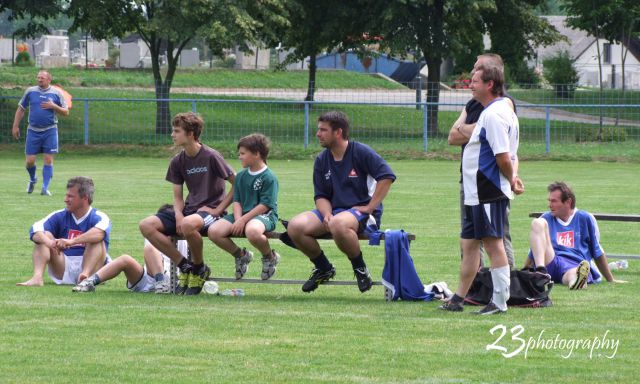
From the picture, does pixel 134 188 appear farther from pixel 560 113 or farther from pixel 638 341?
pixel 560 113

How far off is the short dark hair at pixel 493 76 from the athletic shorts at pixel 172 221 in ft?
8.66

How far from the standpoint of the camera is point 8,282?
35.0 feet

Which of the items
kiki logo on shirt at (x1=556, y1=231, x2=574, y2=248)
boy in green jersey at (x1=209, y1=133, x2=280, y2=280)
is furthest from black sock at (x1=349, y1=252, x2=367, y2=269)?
kiki logo on shirt at (x1=556, y1=231, x2=574, y2=248)

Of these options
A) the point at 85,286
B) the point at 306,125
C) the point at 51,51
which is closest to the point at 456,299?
the point at 85,286

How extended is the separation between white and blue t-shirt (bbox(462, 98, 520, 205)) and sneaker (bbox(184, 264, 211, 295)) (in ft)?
8.17

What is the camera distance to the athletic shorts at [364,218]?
380 inches

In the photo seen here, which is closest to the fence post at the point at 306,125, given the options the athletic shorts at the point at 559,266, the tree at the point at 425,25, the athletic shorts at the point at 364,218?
the tree at the point at 425,25

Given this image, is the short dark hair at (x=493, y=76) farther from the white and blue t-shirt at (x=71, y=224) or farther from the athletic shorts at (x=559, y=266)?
the white and blue t-shirt at (x=71, y=224)

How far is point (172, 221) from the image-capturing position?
10.1 metres

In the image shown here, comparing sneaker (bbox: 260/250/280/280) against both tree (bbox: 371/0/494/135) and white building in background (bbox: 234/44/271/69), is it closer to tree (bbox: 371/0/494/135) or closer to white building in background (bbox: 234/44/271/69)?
tree (bbox: 371/0/494/135)

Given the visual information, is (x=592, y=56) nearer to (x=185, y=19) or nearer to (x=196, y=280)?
(x=185, y=19)

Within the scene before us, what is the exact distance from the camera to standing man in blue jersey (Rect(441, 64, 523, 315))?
866 centimetres

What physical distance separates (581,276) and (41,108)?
1245cm

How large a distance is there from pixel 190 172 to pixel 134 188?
11.4 meters
